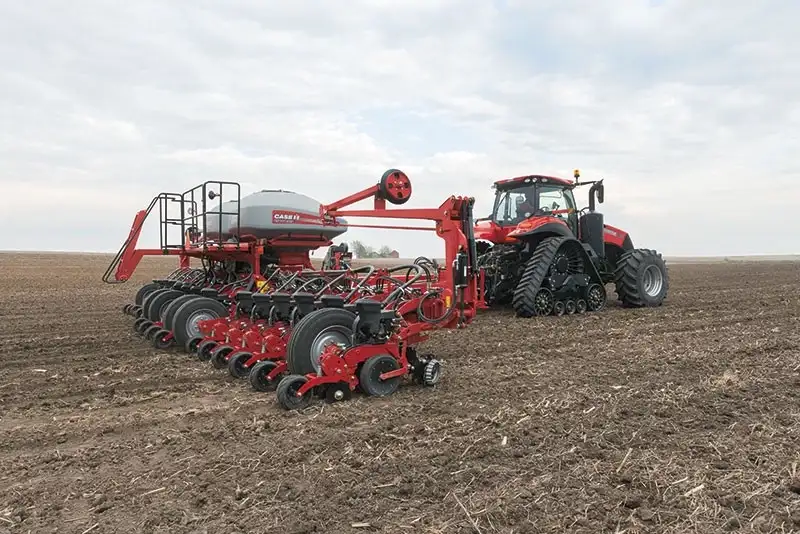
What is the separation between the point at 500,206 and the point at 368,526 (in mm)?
8808

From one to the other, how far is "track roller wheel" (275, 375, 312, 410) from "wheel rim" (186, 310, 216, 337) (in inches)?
125

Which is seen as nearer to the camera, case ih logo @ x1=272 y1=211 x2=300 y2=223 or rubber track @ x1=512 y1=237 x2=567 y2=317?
case ih logo @ x1=272 y1=211 x2=300 y2=223

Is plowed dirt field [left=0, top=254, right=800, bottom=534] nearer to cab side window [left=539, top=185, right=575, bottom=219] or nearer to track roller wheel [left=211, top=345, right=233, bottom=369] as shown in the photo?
track roller wheel [left=211, top=345, right=233, bottom=369]

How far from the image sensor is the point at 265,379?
5328mm

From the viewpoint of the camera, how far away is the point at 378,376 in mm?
4969

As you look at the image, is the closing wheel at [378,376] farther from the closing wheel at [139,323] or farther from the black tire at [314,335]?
the closing wheel at [139,323]

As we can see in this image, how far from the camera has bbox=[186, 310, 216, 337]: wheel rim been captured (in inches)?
294

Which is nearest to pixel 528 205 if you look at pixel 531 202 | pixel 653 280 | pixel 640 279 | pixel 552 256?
pixel 531 202

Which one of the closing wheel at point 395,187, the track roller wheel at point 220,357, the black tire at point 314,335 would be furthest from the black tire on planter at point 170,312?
the black tire at point 314,335

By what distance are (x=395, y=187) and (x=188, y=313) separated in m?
3.03

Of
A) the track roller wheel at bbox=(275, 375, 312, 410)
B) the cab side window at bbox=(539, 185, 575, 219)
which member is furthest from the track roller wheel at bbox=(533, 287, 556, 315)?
the track roller wheel at bbox=(275, 375, 312, 410)

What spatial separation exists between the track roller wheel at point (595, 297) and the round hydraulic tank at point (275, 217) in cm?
434

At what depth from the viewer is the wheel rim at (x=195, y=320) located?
746 centimetres

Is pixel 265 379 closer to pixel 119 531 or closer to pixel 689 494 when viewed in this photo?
pixel 119 531
